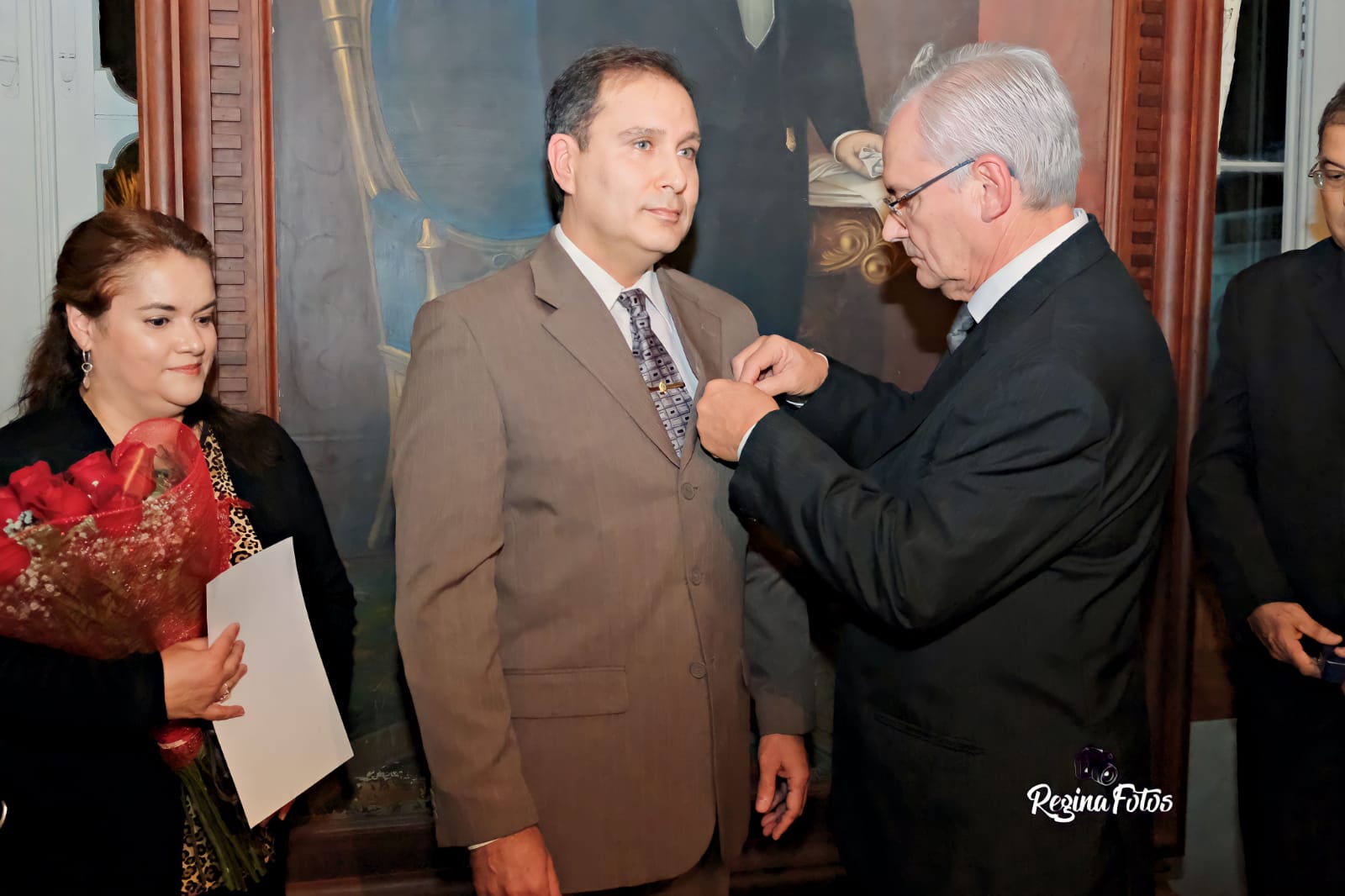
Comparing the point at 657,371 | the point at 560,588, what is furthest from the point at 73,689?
the point at 657,371

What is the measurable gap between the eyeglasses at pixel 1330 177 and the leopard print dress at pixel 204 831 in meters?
2.53

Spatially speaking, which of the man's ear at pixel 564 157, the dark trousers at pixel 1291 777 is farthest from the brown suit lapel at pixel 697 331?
the dark trousers at pixel 1291 777

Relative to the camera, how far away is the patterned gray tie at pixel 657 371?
2.00 metres

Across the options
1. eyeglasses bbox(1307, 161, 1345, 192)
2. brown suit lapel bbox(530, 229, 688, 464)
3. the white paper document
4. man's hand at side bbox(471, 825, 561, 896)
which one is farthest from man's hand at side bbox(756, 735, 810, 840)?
eyeglasses bbox(1307, 161, 1345, 192)

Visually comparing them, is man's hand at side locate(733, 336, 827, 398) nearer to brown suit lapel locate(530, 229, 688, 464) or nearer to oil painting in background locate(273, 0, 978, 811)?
brown suit lapel locate(530, 229, 688, 464)

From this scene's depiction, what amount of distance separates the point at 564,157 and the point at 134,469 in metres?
0.96

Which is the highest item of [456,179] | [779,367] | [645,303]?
[456,179]

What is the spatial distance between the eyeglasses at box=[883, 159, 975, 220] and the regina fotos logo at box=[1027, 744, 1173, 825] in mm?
990

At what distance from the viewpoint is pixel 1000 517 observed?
5.15ft

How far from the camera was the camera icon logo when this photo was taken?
66.4 inches

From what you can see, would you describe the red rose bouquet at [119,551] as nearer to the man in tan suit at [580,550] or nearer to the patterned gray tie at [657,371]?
the man in tan suit at [580,550]

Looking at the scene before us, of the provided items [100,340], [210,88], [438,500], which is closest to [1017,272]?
[438,500]

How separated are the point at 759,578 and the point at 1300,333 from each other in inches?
61.4

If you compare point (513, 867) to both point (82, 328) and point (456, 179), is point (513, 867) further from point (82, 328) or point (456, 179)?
point (456, 179)
